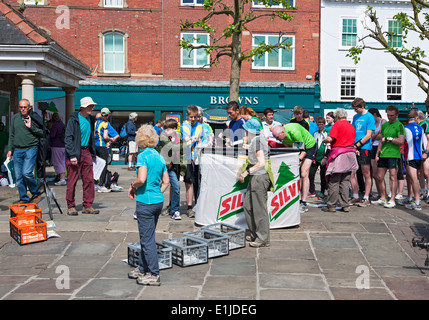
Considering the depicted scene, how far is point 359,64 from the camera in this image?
27.7m

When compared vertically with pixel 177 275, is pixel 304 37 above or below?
above

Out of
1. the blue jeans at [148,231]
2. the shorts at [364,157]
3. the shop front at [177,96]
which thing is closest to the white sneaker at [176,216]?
the blue jeans at [148,231]

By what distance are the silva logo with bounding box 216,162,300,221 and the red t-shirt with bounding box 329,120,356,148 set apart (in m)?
1.76

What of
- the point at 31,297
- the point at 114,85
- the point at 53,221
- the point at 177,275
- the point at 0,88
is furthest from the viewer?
the point at 114,85

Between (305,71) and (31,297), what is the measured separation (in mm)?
23519

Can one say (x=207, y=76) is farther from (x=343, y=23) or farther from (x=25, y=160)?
(x=25, y=160)

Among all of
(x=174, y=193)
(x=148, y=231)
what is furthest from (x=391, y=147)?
(x=148, y=231)

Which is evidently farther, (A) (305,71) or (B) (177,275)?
(A) (305,71)

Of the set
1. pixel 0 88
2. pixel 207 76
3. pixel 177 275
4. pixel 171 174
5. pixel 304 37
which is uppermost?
pixel 304 37

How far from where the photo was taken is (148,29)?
1012 inches

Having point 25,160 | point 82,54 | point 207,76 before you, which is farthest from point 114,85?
point 25,160

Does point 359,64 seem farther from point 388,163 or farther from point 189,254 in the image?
point 189,254

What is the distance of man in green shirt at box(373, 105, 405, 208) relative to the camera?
31.7 feet

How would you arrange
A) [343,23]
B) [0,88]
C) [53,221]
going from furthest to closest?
[343,23] < [0,88] < [53,221]
